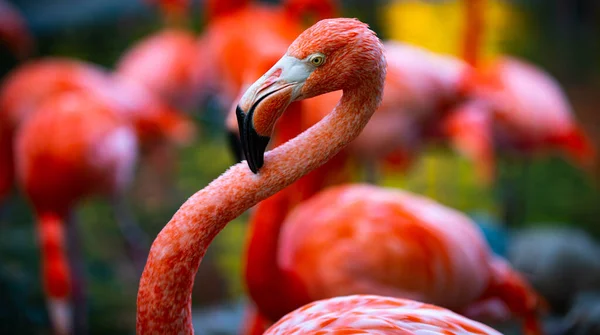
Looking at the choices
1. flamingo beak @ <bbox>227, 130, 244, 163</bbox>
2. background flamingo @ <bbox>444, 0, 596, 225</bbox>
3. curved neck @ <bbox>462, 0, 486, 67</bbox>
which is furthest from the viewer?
curved neck @ <bbox>462, 0, 486, 67</bbox>

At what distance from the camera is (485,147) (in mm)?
3887

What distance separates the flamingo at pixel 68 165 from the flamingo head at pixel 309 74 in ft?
5.97

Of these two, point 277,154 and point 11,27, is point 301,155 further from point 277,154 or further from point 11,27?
point 11,27

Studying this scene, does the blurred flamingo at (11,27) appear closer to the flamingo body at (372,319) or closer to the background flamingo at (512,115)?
the background flamingo at (512,115)

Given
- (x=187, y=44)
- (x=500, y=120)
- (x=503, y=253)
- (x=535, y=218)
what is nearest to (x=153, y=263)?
(x=503, y=253)

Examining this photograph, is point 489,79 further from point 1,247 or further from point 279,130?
point 1,247

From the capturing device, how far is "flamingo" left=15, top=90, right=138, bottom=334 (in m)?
3.04

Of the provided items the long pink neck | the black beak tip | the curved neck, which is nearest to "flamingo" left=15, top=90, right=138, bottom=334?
the long pink neck

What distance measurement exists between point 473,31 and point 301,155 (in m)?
3.17

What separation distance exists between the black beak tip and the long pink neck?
3 cm

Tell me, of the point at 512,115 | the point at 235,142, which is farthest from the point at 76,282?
the point at 512,115

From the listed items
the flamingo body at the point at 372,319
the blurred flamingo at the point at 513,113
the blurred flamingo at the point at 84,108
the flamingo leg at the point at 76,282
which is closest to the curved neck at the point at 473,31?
the blurred flamingo at the point at 513,113

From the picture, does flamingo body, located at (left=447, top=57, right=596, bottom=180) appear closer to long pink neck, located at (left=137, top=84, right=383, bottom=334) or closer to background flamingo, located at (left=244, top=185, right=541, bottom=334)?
background flamingo, located at (left=244, top=185, right=541, bottom=334)

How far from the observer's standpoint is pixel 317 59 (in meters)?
1.30
